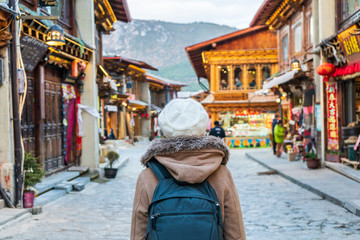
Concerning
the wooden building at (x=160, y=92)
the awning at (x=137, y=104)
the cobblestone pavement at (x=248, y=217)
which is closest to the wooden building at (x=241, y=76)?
the awning at (x=137, y=104)

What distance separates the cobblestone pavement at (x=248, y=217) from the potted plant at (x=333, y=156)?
9.98 ft

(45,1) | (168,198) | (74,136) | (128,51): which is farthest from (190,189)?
(128,51)

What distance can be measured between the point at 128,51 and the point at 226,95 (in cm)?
16519

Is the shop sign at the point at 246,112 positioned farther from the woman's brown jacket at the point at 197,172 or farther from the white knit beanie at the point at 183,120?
the woman's brown jacket at the point at 197,172

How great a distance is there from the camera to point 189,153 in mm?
2822

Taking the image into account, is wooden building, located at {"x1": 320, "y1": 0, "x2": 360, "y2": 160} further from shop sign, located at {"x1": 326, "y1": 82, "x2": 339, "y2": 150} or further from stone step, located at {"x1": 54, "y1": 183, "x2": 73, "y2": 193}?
stone step, located at {"x1": 54, "y1": 183, "x2": 73, "y2": 193}

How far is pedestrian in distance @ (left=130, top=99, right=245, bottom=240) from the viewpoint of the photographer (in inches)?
99.5

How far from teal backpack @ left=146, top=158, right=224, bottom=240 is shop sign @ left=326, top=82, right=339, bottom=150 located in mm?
12924

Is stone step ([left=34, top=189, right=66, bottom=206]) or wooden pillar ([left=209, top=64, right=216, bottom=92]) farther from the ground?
wooden pillar ([left=209, top=64, right=216, bottom=92])

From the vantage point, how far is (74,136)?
49.1 ft

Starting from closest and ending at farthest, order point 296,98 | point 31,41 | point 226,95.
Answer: point 31,41 < point 296,98 < point 226,95

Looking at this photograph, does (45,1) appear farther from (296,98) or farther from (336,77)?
(296,98)

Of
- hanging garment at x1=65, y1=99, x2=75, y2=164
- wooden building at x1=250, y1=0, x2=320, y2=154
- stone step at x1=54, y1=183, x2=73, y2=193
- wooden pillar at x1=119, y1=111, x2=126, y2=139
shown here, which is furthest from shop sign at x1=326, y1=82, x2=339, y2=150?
wooden pillar at x1=119, y1=111, x2=126, y2=139

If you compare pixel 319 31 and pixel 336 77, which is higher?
pixel 319 31
